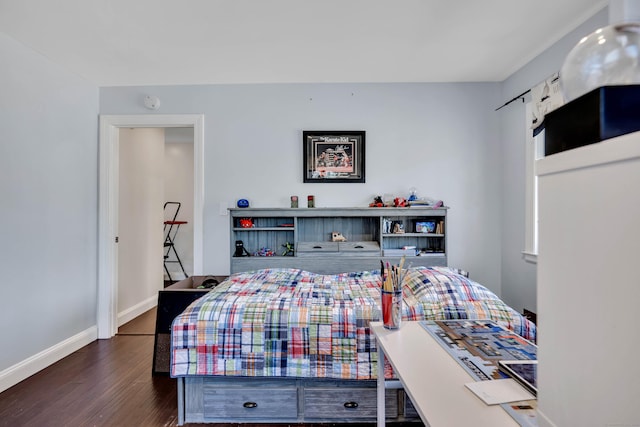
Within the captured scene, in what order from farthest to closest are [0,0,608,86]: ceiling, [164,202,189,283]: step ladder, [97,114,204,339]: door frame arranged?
[164,202,189,283]: step ladder < [97,114,204,339]: door frame < [0,0,608,86]: ceiling

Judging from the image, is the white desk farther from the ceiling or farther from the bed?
the ceiling

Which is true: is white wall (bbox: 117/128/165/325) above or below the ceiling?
below

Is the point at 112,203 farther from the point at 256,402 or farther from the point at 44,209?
the point at 256,402

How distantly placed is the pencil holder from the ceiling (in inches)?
72.7

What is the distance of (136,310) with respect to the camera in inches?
157

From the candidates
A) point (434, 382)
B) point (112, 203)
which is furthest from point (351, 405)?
point (112, 203)

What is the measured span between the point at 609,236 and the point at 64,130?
12.4 feet

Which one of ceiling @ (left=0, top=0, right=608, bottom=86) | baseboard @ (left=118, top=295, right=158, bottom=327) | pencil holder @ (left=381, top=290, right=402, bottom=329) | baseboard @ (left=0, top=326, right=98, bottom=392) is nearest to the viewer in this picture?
pencil holder @ (left=381, top=290, right=402, bottom=329)

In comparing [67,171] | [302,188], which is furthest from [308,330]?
[67,171]

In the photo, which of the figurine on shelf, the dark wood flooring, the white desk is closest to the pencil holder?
the white desk

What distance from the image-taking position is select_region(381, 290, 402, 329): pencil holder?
4.17 ft

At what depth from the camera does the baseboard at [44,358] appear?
93.3 inches

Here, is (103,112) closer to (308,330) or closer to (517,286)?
(308,330)

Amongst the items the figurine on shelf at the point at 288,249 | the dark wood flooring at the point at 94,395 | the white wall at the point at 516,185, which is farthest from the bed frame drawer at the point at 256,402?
the white wall at the point at 516,185
